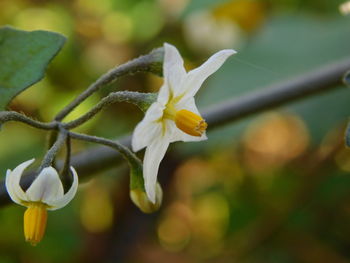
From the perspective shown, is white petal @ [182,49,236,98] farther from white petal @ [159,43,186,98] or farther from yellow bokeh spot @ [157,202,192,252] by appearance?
yellow bokeh spot @ [157,202,192,252]

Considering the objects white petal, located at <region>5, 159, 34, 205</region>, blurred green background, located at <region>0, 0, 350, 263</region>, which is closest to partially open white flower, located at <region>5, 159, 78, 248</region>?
white petal, located at <region>5, 159, 34, 205</region>

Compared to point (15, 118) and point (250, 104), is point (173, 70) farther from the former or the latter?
point (250, 104)

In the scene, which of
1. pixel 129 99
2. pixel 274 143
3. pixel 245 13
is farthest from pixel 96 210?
pixel 129 99

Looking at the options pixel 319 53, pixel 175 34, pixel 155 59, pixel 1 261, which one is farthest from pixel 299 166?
pixel 155 59

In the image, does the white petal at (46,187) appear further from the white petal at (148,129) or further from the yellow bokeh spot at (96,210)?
the yellow bokeh spot at (96,210)

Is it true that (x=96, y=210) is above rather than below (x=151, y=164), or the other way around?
below
